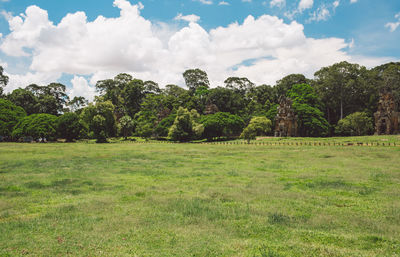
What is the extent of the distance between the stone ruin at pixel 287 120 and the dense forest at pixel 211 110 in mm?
3075

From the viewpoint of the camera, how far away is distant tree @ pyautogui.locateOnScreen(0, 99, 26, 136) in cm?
7086

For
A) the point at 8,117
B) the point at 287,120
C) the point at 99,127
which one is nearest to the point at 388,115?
the point at 287,120

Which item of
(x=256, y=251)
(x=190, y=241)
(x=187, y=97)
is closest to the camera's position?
(x=256, y=251)

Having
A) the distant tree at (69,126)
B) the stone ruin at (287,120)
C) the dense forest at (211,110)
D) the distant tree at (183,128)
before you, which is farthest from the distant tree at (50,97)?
the stone ruin at (287,120)

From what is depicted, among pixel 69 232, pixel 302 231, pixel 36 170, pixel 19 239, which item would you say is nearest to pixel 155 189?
pixel 69 232

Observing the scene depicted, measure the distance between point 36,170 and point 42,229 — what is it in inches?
588

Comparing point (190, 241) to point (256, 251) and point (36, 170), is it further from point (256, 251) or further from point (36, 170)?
point (36, 170)

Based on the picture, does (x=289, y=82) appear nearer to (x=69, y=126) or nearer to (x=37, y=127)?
(x=69, y=126)

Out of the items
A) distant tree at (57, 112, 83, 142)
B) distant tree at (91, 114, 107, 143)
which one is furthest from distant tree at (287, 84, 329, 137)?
distant tree at (57, 112, 83, 142)

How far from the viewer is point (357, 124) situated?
223ft

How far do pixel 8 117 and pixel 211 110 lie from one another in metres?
59.9

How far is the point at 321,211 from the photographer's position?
35.1ft

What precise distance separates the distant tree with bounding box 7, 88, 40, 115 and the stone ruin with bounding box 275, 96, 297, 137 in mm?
83609

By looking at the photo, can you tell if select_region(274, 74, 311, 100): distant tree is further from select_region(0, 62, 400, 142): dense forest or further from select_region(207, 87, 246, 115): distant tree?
select_region(207, 87, 246, 115): distant tree
